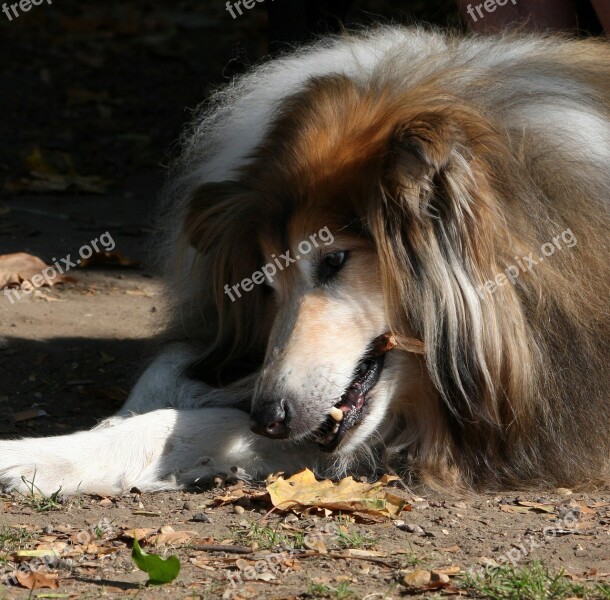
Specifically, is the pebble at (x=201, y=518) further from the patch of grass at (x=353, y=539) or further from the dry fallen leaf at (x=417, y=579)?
the dry fallen leaf at (x=417, y=579)

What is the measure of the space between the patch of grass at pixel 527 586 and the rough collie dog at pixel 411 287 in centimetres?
81

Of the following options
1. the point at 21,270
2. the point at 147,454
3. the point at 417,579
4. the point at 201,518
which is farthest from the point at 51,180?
the point at 417,579

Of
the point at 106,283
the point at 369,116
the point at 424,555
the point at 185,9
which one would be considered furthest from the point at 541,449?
the point at 185,9

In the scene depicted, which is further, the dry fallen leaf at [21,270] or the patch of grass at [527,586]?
the dry fallen leaf at [21,270]

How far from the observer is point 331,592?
2855mm

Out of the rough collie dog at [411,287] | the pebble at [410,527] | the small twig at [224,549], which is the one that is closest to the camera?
the small twig at [224,549]

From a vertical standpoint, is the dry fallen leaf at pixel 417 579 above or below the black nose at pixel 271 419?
below

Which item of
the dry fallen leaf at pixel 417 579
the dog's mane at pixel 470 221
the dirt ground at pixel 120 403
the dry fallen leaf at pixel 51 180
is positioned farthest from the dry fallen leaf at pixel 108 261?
the dry fallen leaf at pixel 417 579

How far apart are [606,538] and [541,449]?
50cm

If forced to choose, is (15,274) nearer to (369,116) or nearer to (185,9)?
(369,116)

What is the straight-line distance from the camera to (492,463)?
382cm

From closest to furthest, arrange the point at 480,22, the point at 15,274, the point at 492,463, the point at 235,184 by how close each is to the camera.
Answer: the point at 492,463, the point at 235,184, the point at 480,22, the point at 15,274

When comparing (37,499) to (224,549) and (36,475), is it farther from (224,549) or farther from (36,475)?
(224,549)

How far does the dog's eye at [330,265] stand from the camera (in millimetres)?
3730
